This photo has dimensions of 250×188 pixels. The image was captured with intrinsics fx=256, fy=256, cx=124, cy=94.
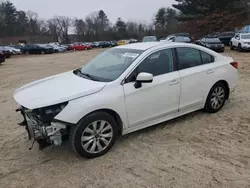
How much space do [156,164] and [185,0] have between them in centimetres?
4582

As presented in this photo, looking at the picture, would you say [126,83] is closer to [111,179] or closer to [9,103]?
[111,179]

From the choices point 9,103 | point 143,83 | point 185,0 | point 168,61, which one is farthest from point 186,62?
point 185,0

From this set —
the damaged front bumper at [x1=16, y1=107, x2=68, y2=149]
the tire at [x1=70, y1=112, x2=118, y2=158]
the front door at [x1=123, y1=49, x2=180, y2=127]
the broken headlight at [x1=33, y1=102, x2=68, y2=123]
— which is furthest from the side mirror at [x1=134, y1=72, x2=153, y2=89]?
the damaged front bumper at [x1=16, y1=107, x2=68, y2=149]

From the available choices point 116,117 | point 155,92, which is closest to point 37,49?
point 155,92

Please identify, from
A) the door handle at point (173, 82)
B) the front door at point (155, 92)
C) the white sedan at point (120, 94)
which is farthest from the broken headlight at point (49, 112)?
the door handle at point (173, 82)

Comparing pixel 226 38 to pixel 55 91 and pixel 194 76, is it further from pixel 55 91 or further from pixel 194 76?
pixel 55 91

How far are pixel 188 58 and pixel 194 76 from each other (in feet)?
Result: 1.19

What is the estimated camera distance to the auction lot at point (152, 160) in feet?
10.3

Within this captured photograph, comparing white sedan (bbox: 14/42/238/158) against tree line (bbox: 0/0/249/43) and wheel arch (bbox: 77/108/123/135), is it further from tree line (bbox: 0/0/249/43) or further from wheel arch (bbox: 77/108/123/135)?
tree line (bbox: 0/0/249/43)

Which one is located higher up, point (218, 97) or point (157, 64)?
point (157, 64)

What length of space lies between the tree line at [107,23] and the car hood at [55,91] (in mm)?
37367

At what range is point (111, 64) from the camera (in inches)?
175

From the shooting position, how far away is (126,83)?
12.8 feet

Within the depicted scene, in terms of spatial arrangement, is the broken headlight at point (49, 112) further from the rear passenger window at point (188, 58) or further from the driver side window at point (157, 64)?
the rear passenger window at point (188, 58)
